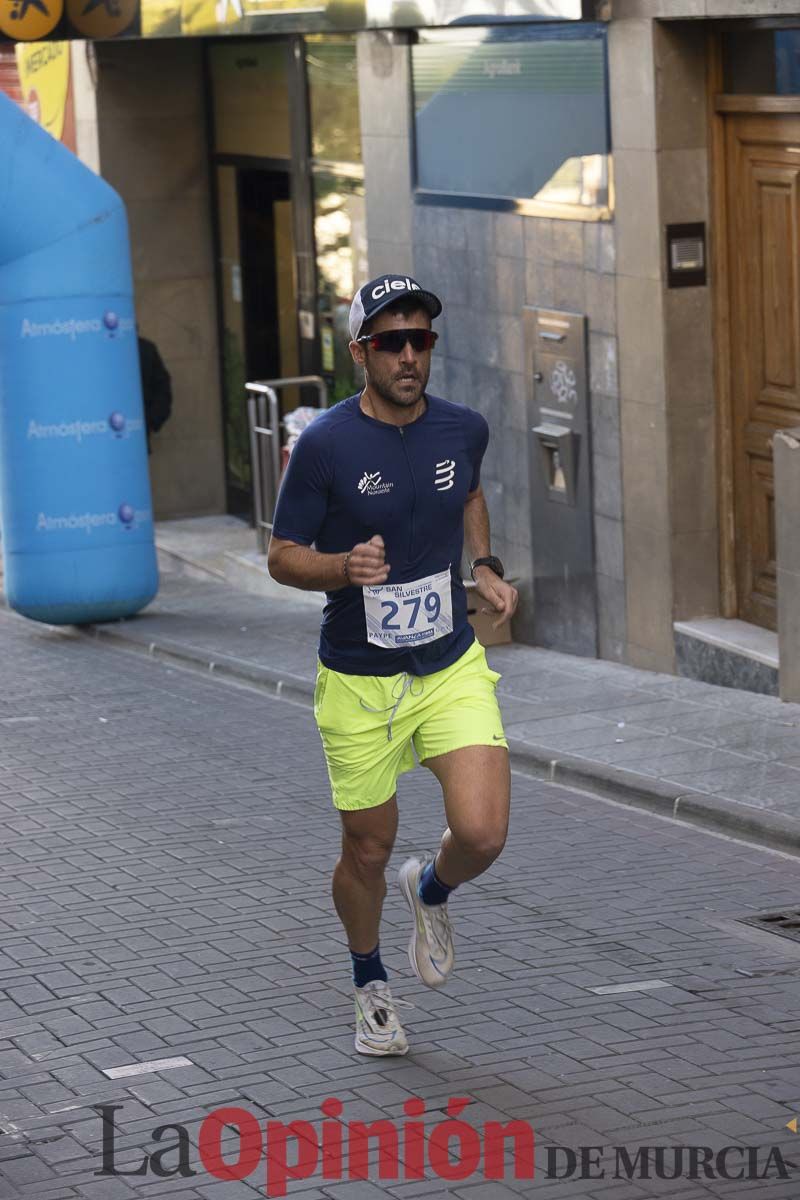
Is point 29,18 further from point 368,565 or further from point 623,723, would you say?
point 368,565

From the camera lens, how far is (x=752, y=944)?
6.91 metres

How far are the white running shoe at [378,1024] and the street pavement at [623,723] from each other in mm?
2651

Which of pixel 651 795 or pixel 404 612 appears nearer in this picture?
pixel 404 612

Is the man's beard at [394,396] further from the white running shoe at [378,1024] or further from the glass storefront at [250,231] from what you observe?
the glass storefront at [250,231]

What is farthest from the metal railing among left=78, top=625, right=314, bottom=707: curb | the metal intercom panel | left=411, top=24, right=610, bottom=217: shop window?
the metal intercom panel

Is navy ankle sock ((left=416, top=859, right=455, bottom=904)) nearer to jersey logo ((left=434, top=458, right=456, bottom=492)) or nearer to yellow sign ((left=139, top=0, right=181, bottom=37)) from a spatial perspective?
jersey logo ((left=434, top=458, right=456, bottom=492))

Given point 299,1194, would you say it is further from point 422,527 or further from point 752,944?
point 752,944

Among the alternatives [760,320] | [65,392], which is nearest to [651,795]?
[760,320]

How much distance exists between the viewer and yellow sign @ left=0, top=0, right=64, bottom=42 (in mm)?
→ 14648

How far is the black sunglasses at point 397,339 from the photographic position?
18.5ft

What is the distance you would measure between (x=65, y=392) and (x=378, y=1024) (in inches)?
315

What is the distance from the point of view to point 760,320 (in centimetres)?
1084

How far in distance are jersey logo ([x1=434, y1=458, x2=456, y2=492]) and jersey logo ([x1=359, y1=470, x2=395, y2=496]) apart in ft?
0.54
